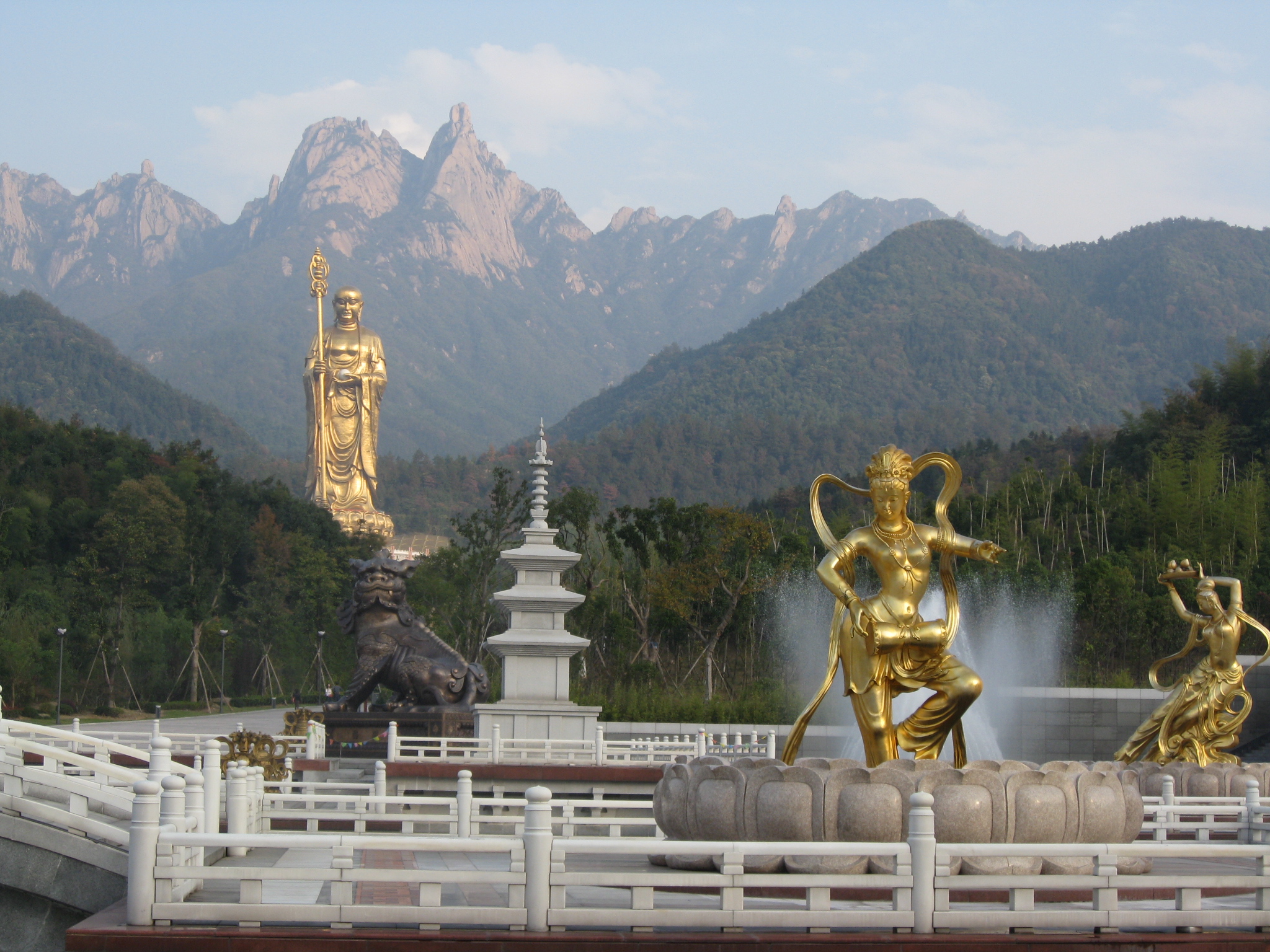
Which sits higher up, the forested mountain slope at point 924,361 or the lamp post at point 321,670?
the forested mountain slope at point 924,361

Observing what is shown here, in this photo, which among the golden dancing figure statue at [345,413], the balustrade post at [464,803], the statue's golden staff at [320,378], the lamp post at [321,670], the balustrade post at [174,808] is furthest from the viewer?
the golden dancing figure statue at [345,413]

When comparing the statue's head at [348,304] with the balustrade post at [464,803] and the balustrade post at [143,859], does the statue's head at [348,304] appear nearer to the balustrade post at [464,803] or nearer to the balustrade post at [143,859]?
the balustrade post at [464,803]

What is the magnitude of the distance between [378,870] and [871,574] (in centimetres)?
2522

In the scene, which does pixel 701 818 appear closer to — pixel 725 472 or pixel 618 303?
pixel 725 472

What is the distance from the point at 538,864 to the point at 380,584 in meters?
12.0

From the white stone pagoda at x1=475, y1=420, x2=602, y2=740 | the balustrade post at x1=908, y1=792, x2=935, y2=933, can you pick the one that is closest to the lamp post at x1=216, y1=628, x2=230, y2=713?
the white stone pagoda at x1=475, y1=420, x2=602, y2=740

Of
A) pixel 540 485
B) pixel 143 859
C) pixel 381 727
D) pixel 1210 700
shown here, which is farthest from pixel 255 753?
pixel 1210 700

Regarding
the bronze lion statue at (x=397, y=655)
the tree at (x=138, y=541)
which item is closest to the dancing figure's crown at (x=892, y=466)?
the bronze lion statue at (x=397, y=655)

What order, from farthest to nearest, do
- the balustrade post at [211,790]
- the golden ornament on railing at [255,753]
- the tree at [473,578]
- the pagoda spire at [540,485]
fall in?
the tree at [473,578] → the pagoda spire at [540,485] → the golden ornament on railing at [255,753] → the balustrade post at [211,790]

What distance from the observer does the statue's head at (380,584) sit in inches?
722

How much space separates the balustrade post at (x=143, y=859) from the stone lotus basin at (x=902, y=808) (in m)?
2.91

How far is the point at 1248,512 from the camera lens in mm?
29562

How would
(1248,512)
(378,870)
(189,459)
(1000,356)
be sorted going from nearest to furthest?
(378,870) → (1248,512) → (189,459) → (1000,356)

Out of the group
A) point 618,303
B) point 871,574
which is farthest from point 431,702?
point 618,303
